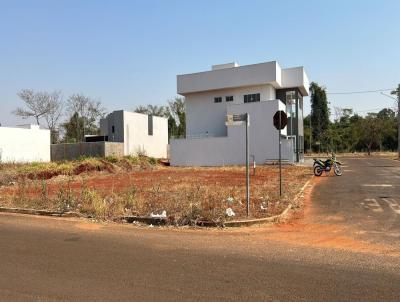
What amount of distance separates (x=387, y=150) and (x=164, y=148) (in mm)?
46596

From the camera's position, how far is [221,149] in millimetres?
43188

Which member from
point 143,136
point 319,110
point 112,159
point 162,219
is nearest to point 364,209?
point 162,219

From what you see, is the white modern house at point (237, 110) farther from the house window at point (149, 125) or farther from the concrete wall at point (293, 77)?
the house window at point (149, 125)

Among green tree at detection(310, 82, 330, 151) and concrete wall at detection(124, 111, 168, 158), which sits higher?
green tree at detection(310, 82, 330, 151)

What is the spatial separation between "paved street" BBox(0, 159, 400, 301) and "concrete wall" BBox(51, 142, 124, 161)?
32.2 metres

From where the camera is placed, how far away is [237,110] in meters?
41.9

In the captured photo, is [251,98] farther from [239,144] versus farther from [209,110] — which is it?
[239,144]

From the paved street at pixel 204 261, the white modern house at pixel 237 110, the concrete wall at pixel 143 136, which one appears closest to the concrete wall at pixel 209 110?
the white modern house at pixel 237 110

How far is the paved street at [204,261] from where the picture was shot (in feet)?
18.3

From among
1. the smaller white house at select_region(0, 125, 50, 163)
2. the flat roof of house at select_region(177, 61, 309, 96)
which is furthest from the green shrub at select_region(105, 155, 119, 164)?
the flat roof of house at select_region(177, 61, 309, 96)

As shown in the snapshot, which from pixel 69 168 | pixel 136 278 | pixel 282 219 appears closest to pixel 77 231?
pixel 136 278

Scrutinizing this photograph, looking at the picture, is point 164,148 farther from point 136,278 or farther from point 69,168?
point 136,278

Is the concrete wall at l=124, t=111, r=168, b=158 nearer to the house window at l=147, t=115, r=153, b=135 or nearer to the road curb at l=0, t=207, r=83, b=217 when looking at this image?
the house window at l=147, t=115, r=153, b=135

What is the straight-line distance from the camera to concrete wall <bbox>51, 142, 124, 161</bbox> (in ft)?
144
